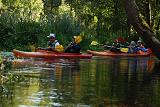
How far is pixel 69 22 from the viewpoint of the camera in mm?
35500

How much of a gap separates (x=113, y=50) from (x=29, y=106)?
2237 cm

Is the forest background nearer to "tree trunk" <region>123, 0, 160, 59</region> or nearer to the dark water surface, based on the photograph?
"tree trunk" <region>123, 0, 160, 59</region>

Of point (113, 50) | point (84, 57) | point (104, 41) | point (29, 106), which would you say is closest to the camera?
point (29, 106)

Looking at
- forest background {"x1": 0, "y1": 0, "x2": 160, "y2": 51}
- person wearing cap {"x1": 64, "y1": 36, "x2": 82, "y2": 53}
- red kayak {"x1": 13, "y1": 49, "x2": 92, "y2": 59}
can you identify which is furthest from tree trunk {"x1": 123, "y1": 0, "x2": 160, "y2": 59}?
person wearing cap {"x1": 64, "y1": 36, "x2": 82, "y2": 53}

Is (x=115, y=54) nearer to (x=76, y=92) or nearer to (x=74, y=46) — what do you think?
(x=74, y=46)

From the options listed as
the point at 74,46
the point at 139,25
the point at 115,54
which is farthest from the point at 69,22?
the point at 139,25

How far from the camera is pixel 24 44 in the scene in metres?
32.1

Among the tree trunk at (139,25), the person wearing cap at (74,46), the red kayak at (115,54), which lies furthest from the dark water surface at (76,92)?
the red kayak at (115,54)

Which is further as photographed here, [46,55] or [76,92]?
[46,55]

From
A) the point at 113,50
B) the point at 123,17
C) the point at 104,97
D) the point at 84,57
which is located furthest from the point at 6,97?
the point at 123,17

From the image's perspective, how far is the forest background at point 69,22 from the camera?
32.0m

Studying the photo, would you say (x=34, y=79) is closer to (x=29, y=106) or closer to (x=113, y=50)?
(x=29, y=106)

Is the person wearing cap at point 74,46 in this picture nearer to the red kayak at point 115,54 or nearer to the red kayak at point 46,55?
the red kayak at point 46,55

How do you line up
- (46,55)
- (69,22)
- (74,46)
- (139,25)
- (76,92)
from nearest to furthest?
(76,92) < (139,25) < (46,55) < (74,46) < (69,22)
